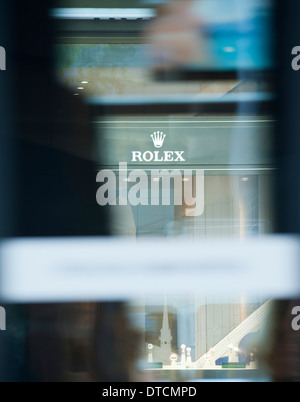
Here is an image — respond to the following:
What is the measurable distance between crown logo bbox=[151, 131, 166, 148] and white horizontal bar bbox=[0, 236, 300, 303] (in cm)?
36

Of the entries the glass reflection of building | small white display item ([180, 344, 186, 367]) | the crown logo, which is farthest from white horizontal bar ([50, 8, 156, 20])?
small white display item ([180, 344, 186, 367])

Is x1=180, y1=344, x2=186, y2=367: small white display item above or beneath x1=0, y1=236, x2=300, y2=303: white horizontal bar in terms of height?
beneath

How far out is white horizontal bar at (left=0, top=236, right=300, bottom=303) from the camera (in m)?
2.02

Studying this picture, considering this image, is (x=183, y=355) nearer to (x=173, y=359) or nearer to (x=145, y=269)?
(x=173, y=359)

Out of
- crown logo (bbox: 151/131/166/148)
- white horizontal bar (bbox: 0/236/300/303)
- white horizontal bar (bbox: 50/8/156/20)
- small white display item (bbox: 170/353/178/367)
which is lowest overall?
small white display item (bbox: 170/353/178/367)

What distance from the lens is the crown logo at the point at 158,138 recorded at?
81.6 inches

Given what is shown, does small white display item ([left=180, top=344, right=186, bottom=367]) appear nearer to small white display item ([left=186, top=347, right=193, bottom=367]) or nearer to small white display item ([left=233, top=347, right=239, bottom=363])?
small white display item ([left=186, top=347, right=193, bottom=367])

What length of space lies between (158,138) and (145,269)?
19.9 inches

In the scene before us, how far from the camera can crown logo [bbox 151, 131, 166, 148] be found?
2.07 meters

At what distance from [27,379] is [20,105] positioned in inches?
41.7

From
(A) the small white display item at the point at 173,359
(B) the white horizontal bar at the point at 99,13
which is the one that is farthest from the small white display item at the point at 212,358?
(B) the white horizontal bar at the point at 99,13

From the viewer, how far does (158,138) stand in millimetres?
2078

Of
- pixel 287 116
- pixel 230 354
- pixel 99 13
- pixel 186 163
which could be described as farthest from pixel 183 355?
pixel 99 13

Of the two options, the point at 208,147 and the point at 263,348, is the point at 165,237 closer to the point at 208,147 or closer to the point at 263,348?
the point at 208,147
